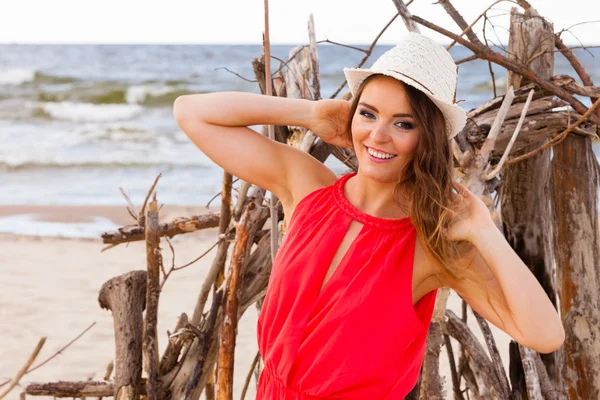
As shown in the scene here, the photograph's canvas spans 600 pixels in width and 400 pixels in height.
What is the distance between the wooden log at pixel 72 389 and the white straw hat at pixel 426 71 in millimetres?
1564

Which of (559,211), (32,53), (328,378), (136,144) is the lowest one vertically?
(328,378)

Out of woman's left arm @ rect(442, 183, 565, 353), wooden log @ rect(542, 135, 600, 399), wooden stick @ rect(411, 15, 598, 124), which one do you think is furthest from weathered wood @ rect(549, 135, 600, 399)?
woman's left arm @ rect(442, 183, 565, 353)

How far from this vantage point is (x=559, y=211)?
102 inches

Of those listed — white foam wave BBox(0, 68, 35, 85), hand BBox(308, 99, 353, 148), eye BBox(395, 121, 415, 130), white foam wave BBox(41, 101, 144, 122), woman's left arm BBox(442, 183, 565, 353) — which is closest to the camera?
woman's left arm BBox(442, 183, 565, 353)

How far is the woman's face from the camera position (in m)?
1.64

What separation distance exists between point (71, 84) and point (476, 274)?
68.6 feet

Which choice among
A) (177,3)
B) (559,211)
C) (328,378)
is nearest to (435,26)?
(559,211)

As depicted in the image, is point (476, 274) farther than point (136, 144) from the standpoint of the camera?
No

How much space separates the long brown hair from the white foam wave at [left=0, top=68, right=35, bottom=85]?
70.3 feet

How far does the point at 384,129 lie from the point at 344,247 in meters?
0.31

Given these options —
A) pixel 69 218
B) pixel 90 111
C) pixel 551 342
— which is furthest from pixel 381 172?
pixel 90 111

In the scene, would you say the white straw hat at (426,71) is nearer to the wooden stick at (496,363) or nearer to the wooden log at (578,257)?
the wooden log at (578,257)

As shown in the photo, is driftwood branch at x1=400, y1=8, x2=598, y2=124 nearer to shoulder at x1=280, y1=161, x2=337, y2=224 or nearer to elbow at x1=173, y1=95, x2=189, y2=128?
shoulder at x1=280, y1=161, x2=337, y2=224

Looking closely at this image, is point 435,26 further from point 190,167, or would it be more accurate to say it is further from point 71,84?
point 71,84
